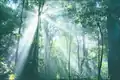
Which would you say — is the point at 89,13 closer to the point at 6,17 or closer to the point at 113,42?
the point at 113,42

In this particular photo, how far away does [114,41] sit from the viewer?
57.7ft

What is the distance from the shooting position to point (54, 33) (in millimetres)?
41625

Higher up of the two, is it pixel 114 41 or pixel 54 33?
pixel 54 33

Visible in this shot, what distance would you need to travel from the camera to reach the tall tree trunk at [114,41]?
55.5 feet

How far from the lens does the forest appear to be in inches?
698

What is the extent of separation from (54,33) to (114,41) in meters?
24.7

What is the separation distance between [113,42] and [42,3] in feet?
40.8

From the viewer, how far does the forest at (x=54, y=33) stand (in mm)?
17734

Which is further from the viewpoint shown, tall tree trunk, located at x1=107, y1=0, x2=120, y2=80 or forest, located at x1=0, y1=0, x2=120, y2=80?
forest, located at x1=0, y1=0, x2=120, y2=80

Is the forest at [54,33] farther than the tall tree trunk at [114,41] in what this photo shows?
Yes

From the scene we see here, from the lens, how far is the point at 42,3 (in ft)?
89.0

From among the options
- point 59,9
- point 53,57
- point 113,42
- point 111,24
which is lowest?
point 53,57

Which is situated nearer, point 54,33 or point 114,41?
point 114,41

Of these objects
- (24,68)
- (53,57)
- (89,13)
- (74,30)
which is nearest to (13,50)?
(53,57)
